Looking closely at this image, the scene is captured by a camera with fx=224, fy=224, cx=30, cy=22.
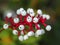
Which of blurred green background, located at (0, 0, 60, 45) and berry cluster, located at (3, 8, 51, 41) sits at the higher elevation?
blurred green background, located at (0, 0, 60, 45)

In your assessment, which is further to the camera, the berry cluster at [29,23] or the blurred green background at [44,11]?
the blurred green background at [44,11]

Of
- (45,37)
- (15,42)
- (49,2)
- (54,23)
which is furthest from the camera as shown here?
(49,2)

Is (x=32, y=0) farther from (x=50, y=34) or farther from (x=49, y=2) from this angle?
(x=50, y=34)

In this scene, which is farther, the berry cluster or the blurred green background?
the blurred green background

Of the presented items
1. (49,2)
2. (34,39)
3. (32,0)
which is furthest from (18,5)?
(34,39)

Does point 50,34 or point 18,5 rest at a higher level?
point 18,5

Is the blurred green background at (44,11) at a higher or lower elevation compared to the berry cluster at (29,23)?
higher

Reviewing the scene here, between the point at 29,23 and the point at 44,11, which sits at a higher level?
the point at 44,11

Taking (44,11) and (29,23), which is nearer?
(29,23)
